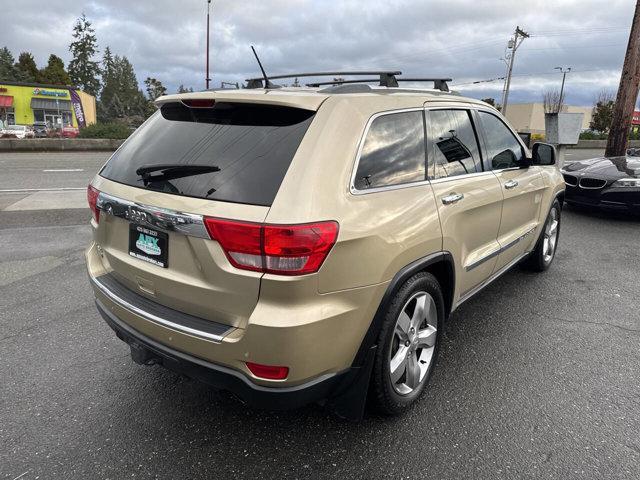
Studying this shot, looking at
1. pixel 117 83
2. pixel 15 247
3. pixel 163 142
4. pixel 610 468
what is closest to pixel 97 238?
pixel 163 142

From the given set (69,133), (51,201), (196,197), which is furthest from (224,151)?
(69,133)

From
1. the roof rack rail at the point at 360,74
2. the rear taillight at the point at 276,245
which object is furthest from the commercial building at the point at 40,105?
the rear taillight at the point at 276,245

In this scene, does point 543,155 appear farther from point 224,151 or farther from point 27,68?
point 27,68

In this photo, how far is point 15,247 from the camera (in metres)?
5.50

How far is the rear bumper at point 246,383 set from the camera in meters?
2.03

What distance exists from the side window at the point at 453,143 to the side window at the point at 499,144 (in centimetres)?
26

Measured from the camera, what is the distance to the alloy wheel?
253 cm

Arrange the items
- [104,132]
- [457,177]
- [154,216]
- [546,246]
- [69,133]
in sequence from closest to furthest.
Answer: [154,216] → [457,177] → [546,246] → [104,132] → [69,133]

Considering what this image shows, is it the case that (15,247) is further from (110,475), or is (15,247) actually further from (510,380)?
(510,380)

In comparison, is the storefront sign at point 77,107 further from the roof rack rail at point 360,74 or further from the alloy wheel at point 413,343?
the alloy wheel at point 413,343

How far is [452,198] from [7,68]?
11303 centimetres

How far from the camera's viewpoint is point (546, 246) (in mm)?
4938

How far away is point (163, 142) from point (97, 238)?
697mm

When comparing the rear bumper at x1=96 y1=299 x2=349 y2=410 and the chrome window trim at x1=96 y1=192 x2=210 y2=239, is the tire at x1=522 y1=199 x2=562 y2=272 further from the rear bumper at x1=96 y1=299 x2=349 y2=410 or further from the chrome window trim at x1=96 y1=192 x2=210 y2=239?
the chrome window trim at x1=96 y1=192 x2=210 y2=239
